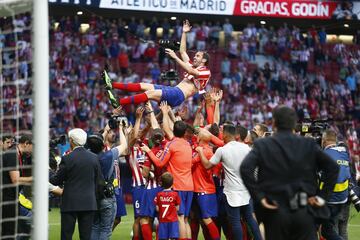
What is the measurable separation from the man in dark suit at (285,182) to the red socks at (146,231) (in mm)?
5312

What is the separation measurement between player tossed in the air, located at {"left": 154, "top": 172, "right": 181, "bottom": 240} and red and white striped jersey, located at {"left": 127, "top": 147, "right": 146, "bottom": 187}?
852mm

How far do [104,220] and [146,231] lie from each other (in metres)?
1.29

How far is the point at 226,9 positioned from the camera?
32062mm

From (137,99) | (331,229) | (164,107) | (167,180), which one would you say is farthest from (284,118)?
(137,99)

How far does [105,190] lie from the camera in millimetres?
12461

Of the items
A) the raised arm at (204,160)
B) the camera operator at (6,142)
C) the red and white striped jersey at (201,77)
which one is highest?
the red and white striped jersey at (201,77)

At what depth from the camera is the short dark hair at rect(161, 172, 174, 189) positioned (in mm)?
13023

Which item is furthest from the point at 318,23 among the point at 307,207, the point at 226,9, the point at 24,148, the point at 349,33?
the point at 307,207

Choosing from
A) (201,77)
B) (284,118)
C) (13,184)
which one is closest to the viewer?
A: (284,118)

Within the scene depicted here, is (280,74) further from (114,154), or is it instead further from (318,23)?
(114,154)

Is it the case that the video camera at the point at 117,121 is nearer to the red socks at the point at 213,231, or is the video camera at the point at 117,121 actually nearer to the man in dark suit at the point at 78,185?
the man in dark suit at the point at 78,185

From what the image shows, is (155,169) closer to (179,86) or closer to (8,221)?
(179,86)

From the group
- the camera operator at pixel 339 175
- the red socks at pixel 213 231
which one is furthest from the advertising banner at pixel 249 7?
the camera operator at pixel 339 175

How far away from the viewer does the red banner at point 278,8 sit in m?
32.4
